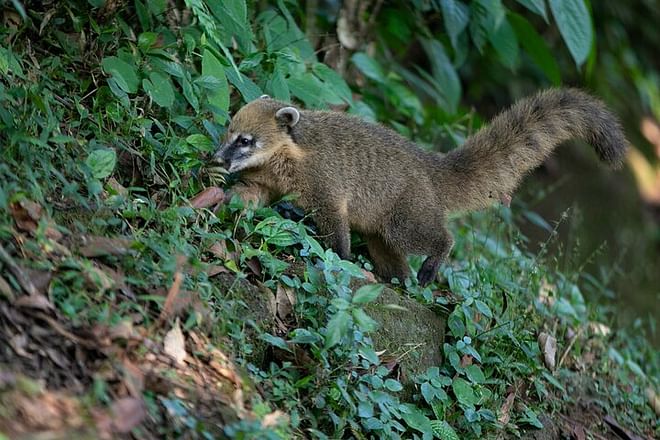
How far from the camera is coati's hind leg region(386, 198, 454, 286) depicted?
559 centimetres

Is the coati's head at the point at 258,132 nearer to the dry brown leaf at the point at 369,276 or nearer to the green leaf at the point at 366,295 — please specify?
the dry brown leaf at the point at 369,276

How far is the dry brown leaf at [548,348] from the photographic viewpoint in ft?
17.6

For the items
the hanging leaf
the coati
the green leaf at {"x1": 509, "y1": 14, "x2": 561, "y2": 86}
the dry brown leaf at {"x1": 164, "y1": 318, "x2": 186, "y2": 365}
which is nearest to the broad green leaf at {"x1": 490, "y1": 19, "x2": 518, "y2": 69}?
the hanging leaf

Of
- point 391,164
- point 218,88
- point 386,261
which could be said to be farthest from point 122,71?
point 386,261

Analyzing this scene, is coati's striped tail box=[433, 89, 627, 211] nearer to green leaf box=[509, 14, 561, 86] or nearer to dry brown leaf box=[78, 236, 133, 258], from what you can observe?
green leaf box=[509, 14, 561, 86]

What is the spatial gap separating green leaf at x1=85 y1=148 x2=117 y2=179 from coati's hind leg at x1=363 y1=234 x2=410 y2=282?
6.28 feet

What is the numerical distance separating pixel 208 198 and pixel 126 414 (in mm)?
1967

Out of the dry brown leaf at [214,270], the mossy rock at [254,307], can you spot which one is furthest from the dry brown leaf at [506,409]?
the dry brown leaf at [214,270]

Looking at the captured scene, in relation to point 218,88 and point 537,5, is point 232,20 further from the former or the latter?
point 537,5

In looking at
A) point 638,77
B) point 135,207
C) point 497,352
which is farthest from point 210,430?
Answer: point 638,77

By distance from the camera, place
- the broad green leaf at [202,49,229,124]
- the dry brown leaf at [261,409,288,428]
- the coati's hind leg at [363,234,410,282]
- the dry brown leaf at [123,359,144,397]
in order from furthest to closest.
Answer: the coati's hind leg at [363,234,410,282]
the broad green leaf at [202,49,229,124]
the dry brown leaf at [261,409,288,428]
the dry brown leaf at [123,359,144,397]

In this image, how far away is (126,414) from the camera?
10.5 feet

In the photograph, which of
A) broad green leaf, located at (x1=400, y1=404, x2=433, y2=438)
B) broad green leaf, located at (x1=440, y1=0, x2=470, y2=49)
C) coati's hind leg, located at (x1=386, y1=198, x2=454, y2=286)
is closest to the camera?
broad green leaf, located at (x1=400, y1=404, x2=433, y2=438)

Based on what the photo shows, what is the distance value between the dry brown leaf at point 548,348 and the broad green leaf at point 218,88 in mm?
2208
